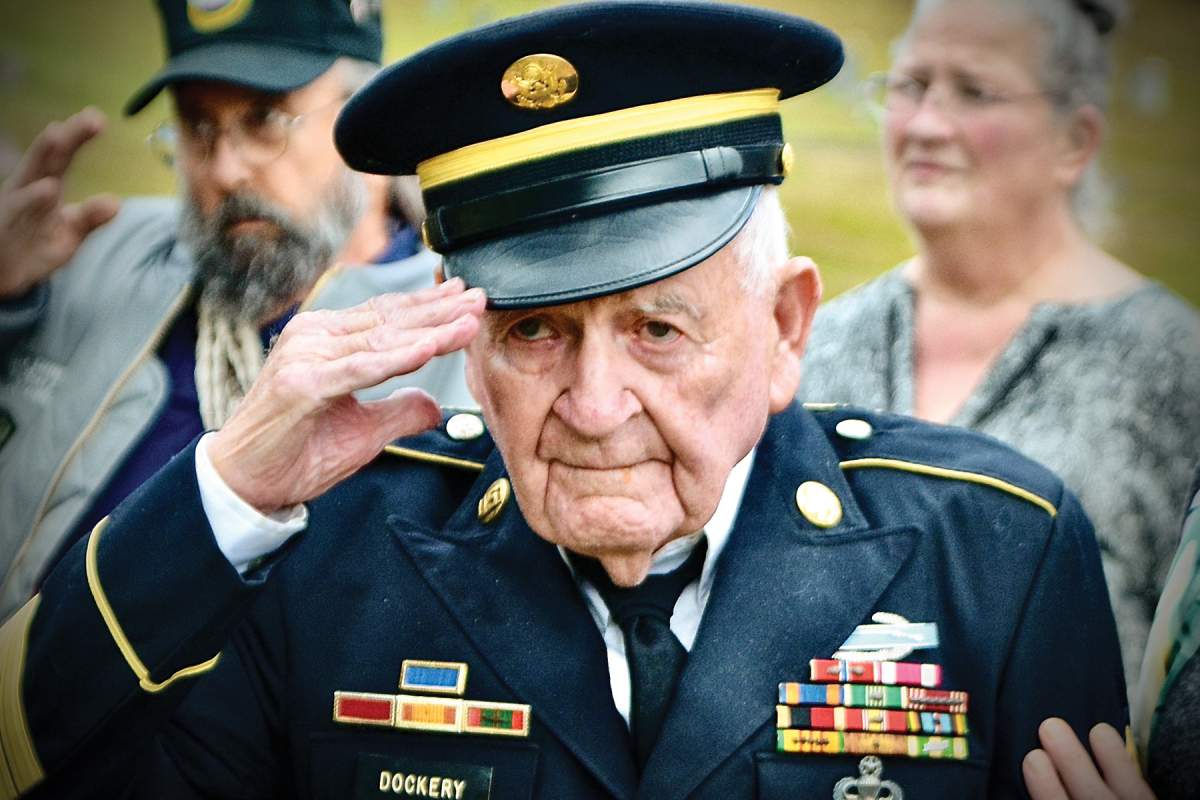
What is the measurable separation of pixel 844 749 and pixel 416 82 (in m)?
1.36

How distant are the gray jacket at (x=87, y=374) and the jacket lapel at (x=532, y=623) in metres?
0.99

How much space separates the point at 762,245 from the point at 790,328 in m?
0.20

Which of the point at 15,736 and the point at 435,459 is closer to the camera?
the point at 15,736

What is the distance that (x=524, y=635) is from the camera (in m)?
2.05

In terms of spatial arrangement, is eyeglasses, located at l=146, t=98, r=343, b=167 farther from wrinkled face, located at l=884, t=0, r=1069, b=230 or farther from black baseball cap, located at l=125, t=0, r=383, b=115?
wrinkled face, located at l=884, t=0, r=1069, b=230

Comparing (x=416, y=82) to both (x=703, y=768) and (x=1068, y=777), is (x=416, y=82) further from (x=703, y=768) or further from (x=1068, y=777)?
(x=1068, y=777)

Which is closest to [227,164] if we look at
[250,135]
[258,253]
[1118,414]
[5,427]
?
[250,135]

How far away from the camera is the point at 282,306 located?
3234 millimetres

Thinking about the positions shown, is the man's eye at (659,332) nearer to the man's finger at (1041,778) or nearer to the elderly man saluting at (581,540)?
the elderly man saluting at (581,540)

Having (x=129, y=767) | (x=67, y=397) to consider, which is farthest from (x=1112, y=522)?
(x=67, y=397)

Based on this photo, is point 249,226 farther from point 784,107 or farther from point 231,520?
point 784,107

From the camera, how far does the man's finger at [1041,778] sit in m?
1.88

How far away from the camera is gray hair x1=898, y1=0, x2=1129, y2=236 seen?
9.77 ft

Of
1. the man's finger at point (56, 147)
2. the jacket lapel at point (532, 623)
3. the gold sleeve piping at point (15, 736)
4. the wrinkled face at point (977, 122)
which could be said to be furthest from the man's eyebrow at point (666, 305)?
the man's finger at point (56, 147)
